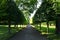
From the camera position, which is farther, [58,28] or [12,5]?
[12,5]

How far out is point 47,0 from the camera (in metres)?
31.5

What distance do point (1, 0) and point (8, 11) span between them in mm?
4506

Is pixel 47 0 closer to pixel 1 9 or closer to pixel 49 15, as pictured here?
pixel 49 15

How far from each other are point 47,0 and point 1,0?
7688mm

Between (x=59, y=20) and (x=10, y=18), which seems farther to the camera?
(x=10, y=18)

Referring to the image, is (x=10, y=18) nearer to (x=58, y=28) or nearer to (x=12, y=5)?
(x=12, y=5)

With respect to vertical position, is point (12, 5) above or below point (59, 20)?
above

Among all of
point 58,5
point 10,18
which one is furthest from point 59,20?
point 10,18

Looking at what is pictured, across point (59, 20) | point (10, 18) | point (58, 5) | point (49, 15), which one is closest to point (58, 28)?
point (59, 20)

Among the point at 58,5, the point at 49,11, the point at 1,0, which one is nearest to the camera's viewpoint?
the point at 58,5

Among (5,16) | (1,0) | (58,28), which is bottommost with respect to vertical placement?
(58,28)

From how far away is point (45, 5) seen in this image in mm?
31891

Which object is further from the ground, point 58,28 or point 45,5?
point 45,5

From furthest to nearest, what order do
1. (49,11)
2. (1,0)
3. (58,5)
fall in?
(49,11) → (1,0) → (58,5)
